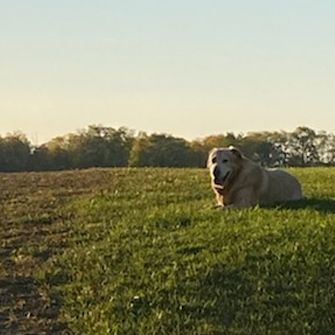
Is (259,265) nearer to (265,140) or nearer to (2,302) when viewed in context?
(2,302)

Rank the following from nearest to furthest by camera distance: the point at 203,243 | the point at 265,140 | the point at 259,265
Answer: the point at 259,265 → the point at 203,243 → the point at 265,140

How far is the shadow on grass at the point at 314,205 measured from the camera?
39.6 ft

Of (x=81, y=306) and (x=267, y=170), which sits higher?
(x=267, y=170)

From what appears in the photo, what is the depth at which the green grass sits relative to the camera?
762 centimetres

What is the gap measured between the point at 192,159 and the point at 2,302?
30299 mm

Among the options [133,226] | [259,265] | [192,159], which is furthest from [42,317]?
[192,159]

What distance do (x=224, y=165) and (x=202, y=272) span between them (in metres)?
4.86

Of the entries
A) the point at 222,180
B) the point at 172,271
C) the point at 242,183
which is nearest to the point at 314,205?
the point at 242,183

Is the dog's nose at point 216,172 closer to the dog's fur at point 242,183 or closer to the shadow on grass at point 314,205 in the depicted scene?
the dog's fur at point 242,183

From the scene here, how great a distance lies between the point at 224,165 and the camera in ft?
44.0

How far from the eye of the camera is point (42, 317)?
8.19m

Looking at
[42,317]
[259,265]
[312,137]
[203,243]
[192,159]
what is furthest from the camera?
[312,137]

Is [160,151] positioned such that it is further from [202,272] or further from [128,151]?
[202,272]

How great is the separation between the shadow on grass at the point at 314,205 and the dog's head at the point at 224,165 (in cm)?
86
